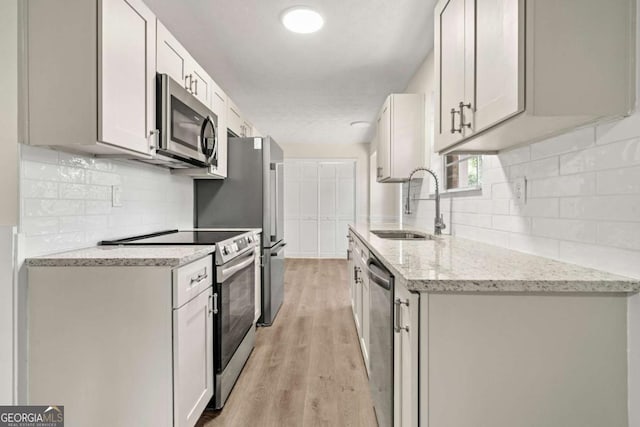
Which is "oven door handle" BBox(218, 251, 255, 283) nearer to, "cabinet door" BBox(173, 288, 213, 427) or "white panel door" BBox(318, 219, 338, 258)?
"cabinet door" BBox(173, 288, 213, 427)

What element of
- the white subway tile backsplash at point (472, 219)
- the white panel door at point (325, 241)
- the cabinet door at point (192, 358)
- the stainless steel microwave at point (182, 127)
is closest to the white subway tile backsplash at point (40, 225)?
the stainless steel microwave at point (182, 127)

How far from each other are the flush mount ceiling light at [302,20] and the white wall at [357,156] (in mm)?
4516

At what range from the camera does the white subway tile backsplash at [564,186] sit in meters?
1.19

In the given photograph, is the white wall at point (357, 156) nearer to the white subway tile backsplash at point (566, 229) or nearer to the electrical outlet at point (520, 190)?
the electrical outlet at point (520, 190)

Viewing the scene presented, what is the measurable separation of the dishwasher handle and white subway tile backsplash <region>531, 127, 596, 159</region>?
835mm

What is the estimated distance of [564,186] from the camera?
131cm

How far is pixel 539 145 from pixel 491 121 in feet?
1.36

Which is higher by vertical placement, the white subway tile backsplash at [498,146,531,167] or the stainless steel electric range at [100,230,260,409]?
the white subway tile backsplash at [498,146,531,167]

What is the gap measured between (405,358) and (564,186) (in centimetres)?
91

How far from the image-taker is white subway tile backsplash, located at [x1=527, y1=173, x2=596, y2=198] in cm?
119

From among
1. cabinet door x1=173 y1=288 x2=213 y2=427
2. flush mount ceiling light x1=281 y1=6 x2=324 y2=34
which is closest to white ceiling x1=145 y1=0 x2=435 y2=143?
flush mount ceiling light x1=281 y1=6 x2=324 y2=34

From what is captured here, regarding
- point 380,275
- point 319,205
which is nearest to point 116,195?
point 380,275

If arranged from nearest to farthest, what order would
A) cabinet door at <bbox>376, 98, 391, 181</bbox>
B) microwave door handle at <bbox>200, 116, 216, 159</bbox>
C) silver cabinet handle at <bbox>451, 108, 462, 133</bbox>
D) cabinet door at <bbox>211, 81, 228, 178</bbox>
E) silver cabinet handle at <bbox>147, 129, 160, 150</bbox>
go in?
silver cabinet handle at <bbox>451, 108, 462, 133</bbox>
silver cabinet handle at <bbox>147, 129, 160, 150</bbox>
microwave door handle at <bbox>200, 116, 216, 159</bbox>
cabinet door at <bbox>211, 81, 228, 178</bbox>
cabinet door at <bbox>376, 98, 391, 181</bbox>

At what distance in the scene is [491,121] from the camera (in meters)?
1.22
